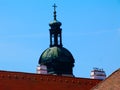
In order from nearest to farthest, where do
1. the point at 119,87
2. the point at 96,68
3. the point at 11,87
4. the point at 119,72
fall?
the point at 119,87 → the point at 119,72 → the point at 11,87 → the point at 96,68

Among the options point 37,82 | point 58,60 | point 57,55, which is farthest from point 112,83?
point 57,55

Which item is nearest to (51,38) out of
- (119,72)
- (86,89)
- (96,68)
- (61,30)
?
(61,30)

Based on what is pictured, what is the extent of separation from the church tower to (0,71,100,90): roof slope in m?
12.5

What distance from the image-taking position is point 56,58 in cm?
7100

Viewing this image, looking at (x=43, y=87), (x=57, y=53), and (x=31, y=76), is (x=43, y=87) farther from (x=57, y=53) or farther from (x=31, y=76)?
(x=57, y=53)

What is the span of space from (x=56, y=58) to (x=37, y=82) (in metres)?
16.1

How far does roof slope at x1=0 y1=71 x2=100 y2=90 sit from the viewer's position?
2128 inches

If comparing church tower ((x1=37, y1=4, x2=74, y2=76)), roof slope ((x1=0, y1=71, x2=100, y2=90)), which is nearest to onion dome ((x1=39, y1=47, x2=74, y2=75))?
church tower ((x1=37, y1=4, x2=74, y2=76))

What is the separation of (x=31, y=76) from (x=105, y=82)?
1753cm

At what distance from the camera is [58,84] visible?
55781 millimetres

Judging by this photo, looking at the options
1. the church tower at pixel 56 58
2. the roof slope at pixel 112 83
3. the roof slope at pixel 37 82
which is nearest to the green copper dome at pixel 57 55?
the church tower at pixel 56 58

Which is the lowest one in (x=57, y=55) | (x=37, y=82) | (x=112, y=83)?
(x=112, y=83)

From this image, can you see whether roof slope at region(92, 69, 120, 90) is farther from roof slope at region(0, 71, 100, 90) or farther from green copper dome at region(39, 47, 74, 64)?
green copper dome at region(39, 47, 74, 64)

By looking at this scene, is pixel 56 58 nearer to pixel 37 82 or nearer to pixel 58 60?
pixel 58 60
